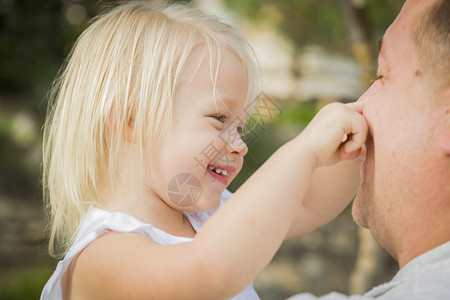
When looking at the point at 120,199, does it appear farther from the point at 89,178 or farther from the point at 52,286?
the point at 52,286

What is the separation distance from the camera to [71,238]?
2107mm

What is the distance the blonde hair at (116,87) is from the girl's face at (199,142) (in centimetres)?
4

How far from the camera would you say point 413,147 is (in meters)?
1.63

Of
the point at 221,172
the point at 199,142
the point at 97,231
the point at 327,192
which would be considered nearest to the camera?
the point at 97,231

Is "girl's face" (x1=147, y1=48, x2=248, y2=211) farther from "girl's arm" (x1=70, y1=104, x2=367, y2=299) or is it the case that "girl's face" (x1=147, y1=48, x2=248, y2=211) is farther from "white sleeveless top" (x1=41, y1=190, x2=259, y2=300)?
"girl's arm" (x1=70, y1=104, x2=367, y2=299)

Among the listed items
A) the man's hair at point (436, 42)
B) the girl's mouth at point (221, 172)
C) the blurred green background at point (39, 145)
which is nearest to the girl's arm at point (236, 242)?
the man's hair at point (436, 42)

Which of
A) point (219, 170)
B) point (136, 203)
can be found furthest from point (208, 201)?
point (136, 203)

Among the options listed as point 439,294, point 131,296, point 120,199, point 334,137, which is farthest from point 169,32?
point 439,294

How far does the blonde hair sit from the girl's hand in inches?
20.5

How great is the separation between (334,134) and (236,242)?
41 centimetres

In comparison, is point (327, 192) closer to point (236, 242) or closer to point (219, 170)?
point (219, 170)

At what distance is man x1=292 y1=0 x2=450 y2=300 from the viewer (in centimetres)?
161

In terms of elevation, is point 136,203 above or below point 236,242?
below

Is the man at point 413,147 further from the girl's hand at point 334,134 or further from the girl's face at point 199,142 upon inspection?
the girl's face at point 199,142
